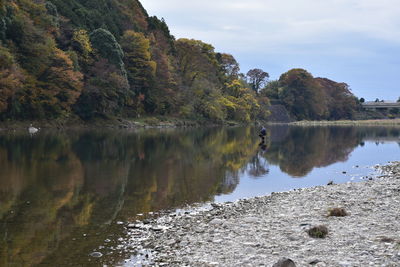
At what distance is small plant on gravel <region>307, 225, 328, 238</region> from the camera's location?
9.71 meters

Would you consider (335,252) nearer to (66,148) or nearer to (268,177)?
(268,177)

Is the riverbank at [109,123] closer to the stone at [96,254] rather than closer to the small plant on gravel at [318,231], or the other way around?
the stone at [96,254]

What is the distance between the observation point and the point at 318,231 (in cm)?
977

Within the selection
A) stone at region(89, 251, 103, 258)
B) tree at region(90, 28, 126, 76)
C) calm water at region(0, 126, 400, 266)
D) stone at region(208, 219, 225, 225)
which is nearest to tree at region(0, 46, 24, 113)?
calm water at region(0, 126, 400, 266)

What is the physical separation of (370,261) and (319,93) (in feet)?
455

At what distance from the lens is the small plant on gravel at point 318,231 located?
31.9 ft

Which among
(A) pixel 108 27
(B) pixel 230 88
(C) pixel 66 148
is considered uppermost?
(A) pixel 108 27

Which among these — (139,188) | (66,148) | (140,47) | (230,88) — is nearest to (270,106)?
(230,88)

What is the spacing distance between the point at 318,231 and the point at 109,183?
37.7ft

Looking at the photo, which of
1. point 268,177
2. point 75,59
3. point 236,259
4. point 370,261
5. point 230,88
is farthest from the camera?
point 230,88

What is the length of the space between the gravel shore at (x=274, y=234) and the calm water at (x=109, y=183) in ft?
3.85

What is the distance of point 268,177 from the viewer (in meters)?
22.4

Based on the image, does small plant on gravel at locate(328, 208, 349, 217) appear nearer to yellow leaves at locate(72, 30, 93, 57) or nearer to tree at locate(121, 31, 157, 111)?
yellow leaves at locate(72, 30, 93, 57)

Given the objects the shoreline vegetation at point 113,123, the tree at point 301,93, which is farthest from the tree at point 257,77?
the shoreline vegetation at point 113,123
